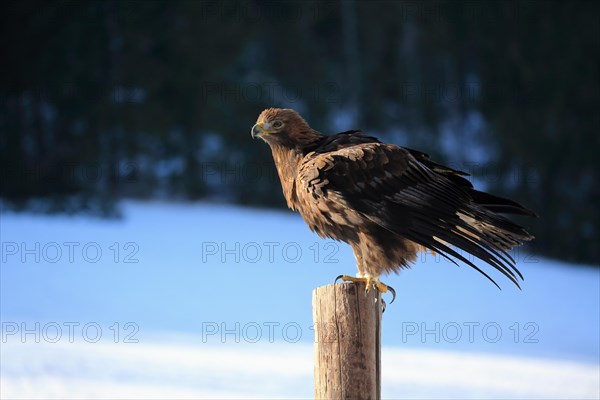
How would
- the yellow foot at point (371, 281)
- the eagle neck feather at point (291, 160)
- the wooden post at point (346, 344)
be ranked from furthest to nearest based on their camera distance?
the eagle neck feather at point (291, 160) < the yellow foot at point (371, 281) < the wooden post at point (346, 344)

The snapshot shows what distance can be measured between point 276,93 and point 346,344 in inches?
440

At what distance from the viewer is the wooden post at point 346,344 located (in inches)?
175

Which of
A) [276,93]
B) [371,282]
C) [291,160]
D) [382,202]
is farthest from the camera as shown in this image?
[276,93]

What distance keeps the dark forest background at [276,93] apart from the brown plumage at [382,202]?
8297mm

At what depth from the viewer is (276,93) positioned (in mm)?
15281

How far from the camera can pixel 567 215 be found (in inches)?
507

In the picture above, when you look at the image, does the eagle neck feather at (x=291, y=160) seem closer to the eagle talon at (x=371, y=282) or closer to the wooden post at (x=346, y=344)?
the eagle talon at (x=371, y=282)

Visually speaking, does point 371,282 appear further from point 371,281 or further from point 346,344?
point 346,344

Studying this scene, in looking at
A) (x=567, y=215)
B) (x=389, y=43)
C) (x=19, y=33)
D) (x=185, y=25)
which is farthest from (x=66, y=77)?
(x=567, y=215)

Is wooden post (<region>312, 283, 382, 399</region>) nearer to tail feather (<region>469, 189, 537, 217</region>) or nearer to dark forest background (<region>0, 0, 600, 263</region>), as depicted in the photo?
tail feather (<region>469, 189, 537, 217</region>)

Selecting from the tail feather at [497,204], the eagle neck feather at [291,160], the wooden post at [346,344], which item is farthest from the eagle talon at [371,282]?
the tail feather at [497,204]

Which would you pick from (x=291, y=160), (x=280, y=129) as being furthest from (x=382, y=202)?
(x=280, y=129)

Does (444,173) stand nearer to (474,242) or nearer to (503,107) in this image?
(474,242)

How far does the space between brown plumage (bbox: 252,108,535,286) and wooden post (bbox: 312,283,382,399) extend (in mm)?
379
